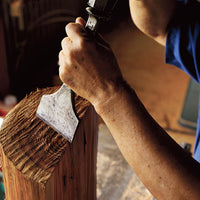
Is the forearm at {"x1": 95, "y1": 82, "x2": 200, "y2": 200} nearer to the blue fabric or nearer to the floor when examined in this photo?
the blue fabric

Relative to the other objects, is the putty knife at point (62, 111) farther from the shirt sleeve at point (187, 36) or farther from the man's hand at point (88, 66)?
the shirt sleeve at point (187, 36)

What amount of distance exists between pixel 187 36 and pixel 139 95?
6.66ft

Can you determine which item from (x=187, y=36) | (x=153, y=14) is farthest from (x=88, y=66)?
(x=187, y=36)

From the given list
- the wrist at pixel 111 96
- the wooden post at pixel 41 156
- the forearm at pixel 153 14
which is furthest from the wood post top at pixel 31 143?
the forearm at pixel 153 14

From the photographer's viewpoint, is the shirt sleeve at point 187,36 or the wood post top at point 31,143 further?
the shirt sleeve at point 187,36

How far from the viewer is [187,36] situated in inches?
43.1

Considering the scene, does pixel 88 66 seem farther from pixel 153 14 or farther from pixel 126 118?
pixel 153 14

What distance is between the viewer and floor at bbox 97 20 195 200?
4.18ft

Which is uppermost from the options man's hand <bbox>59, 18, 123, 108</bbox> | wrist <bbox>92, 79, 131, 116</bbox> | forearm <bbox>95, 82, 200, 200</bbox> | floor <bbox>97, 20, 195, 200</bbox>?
man's hand <bbox>59, 18, 123, 108</bbox>

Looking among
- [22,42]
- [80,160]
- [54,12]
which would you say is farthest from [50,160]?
[54,12]

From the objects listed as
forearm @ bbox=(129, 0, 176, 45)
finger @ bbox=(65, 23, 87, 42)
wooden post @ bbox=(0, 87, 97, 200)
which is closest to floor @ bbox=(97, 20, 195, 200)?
wooden post @ bbox=(0, 87, 97, 200)

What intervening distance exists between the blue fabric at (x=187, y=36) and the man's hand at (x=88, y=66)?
599 mm

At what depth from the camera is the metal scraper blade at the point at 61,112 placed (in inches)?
25.6

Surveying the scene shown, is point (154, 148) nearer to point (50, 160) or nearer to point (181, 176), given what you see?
point (181, 176)
